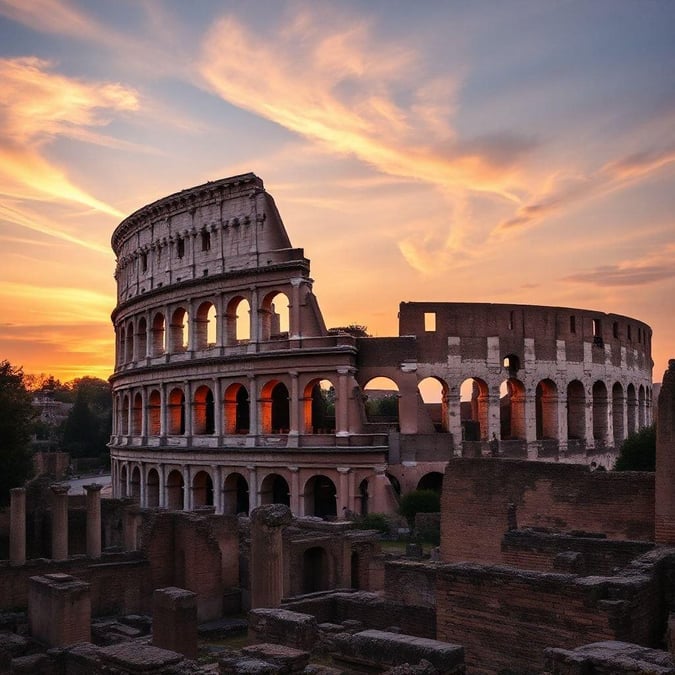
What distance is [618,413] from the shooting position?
43.8 metres

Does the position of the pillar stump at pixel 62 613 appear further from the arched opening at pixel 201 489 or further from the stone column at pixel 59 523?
the arched opening at pixel 201 489

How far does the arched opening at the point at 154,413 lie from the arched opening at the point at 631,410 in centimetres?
2684

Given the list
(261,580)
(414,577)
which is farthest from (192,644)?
(414,577)

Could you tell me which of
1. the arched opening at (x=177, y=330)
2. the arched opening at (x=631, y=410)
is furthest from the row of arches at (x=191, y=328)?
the arched opening at (x=631, y=410)

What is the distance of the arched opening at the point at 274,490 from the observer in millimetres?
35625

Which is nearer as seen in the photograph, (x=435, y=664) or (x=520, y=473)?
(x=435, y=664)

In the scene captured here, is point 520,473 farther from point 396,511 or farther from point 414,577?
point 396,511

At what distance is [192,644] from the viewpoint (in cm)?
1365

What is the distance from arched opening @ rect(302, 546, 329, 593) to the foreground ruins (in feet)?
0.19

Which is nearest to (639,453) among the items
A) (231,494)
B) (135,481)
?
(231,494)

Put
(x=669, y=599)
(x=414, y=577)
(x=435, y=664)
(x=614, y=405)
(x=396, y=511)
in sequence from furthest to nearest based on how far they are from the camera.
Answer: (x=614, y=405) < (x=396, y=511) < (x=414, y=577) < (x=669, y=599) < (x=435, y=664)

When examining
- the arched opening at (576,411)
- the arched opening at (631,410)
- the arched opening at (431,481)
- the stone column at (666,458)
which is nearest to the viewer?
the stone column at (666,458)

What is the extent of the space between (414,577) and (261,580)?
291cm

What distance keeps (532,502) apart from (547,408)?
25.2m
